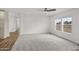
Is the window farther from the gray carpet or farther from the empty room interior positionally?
the gray carpet

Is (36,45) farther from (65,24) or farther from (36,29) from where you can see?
(65,24)

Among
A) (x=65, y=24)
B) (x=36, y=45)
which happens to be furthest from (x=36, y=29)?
(x=65, y=24)

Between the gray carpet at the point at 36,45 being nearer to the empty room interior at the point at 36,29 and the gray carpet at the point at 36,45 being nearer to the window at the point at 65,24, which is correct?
the empty room interior at the point at 36,29

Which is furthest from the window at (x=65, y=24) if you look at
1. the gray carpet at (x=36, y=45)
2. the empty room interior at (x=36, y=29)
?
the gray carpet at (x=36, y=45)

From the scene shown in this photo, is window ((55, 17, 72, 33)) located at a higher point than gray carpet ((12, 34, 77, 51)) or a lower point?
higher

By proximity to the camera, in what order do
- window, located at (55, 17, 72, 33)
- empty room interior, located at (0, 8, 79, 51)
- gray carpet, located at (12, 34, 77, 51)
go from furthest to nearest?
window, located at (55, 17, 72, 33), gray carpet, located at (12, 34, 77, 51), empty room interior, located at (0, 8, 79, 51)

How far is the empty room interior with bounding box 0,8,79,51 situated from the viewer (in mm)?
1956

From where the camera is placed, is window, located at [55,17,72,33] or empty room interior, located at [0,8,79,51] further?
window, located at [55,17,72,33]

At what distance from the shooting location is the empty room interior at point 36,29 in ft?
6.42

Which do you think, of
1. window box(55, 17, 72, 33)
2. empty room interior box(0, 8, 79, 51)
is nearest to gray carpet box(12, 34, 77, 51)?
empty room interior box(0, 8, 79, 51)

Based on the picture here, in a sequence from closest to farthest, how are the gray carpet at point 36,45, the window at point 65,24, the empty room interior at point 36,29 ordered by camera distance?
the empty room interior at point 36,29, the gray carpet at point 36,45, the window at point 65,24
